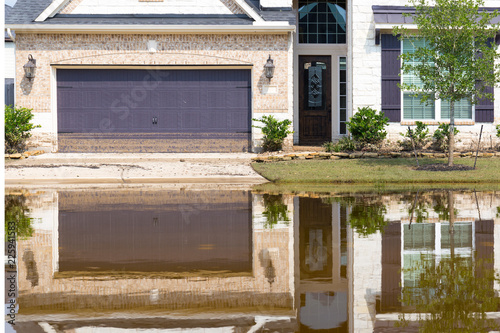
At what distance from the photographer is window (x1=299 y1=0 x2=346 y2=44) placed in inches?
864

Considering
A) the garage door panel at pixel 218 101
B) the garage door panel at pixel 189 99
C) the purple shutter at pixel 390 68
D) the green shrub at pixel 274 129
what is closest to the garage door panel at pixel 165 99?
the garage door panel at pixel 189 99

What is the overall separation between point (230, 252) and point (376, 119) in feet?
45.9

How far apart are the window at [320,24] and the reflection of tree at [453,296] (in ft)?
54.3

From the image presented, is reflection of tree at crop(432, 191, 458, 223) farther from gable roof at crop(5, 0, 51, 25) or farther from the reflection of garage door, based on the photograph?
gable roof at crop(5, 0, 51, 25)

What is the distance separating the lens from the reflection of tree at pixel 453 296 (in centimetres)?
434

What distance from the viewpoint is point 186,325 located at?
4.32 metres

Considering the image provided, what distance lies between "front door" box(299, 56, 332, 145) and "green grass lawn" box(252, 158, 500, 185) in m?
4.17

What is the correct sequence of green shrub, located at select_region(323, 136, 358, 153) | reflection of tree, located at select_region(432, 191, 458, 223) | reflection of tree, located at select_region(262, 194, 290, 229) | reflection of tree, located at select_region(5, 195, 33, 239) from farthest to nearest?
green shrub, located at select_region(323, 136, 358, 153) < reflection of tree, located at select_region(432, 191, 458, 223) < reflection of tree, located at select_region(262, 194, 290, 229) < reflection of tree, located at select_region(5, 195, 33, 239)

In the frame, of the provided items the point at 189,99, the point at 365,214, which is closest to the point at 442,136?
the point at 189,99

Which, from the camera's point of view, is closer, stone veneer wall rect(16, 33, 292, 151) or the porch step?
stone veneer wall rect(16, 33, 292, 151)

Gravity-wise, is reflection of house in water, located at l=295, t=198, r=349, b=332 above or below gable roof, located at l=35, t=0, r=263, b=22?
below

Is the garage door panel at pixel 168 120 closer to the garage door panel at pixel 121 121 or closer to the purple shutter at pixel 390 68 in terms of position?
the garage door panel at pixel 121 121

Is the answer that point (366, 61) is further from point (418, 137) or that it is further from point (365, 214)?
point (365, 214)

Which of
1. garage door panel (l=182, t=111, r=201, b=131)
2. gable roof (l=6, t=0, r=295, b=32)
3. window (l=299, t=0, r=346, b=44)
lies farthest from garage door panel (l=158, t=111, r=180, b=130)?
window (l=299, t=0, r=346, b=44)
